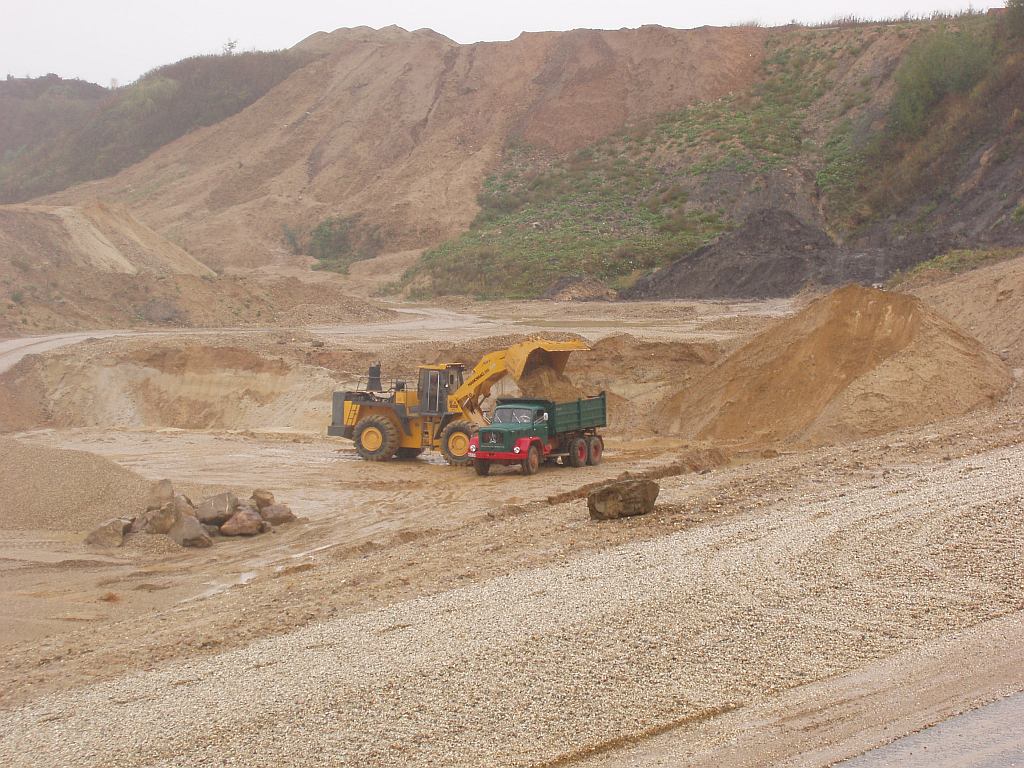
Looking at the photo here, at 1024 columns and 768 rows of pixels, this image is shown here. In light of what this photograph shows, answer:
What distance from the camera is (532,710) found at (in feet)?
21.4

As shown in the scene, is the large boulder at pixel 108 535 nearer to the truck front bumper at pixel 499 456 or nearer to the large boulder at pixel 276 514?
the large boulder at pixel 276 514

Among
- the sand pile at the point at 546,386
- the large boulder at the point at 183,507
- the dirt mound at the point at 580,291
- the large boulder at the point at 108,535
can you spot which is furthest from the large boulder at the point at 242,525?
the dirt mound at the point at 580,291

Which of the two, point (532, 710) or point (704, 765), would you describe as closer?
point (704, 765)

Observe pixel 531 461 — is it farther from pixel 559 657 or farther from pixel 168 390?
pixel 168 390

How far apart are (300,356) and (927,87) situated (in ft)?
124

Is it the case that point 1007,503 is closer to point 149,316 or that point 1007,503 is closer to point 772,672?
point 772,672

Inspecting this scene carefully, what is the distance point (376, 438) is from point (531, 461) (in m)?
3.77

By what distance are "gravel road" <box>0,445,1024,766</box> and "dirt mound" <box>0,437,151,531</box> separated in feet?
24.0

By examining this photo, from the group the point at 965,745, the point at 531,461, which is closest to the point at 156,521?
the point at 531,461

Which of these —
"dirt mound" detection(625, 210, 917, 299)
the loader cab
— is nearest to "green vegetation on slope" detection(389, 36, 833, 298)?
"dirt mound" detection(625, 210, 917, 299)

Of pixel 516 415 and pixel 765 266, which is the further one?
pixel 765 266

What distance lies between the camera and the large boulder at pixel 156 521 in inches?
542

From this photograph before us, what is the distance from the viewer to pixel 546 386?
19984 mm

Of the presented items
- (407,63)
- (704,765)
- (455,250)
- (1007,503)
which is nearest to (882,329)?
(1007,503)
